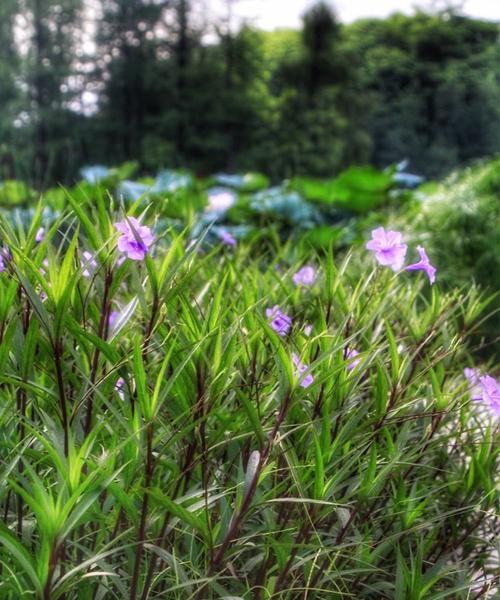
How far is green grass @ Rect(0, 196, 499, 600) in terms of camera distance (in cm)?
105

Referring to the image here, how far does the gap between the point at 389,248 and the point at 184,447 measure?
→ 0.62 metres

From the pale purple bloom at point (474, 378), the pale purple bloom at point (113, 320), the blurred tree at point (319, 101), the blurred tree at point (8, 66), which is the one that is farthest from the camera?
the blurred tree at point (319, 101)

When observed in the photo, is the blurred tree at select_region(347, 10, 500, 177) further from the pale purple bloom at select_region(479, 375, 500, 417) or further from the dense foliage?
the pale purple bloom at select_region(479, 375, 500, 417)

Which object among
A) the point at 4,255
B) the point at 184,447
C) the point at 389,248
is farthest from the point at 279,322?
the point at 4,255

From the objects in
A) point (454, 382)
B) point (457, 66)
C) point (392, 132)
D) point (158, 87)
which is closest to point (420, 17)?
point (457, 66)

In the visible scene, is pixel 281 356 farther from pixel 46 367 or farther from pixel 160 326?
pixel 46 367

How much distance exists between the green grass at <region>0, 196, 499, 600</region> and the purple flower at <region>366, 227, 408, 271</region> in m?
0.10

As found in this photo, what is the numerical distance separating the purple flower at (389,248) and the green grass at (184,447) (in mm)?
96

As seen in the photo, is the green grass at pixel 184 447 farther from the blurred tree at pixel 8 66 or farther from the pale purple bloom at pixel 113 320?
the blurred tree at pixel 8 66

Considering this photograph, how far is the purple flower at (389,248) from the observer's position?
1590 mm

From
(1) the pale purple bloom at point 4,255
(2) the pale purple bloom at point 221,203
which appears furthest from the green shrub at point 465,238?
(1) the pale purple bloom at point 4,255

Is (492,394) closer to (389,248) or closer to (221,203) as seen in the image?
(389,248)

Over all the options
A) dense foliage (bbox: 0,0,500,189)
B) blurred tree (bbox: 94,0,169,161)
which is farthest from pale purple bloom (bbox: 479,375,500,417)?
blurred tree (bbox: 94,0,169,161)

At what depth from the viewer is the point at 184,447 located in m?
1.26
